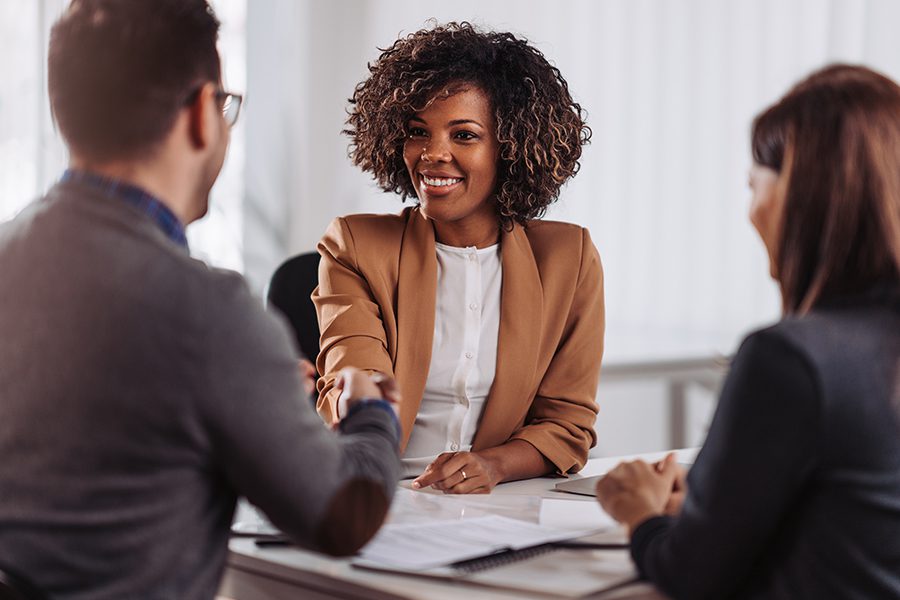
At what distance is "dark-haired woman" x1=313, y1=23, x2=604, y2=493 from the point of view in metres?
2.13

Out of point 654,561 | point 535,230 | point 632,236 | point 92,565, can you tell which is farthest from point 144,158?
point 632,236

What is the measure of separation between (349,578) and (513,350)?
0.91 metres

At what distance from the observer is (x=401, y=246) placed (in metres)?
2.24

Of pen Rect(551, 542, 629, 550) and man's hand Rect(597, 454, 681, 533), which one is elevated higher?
man's hand Rect(597, 454, 681, 533)

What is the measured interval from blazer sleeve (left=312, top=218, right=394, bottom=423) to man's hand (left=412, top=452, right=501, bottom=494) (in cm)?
25

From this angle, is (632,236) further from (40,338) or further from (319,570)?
(40,338)

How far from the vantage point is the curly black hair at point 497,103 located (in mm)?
2232

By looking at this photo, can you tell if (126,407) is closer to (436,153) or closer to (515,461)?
(515,461)

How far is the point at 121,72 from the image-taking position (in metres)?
1.18

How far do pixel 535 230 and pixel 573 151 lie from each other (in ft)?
0.76

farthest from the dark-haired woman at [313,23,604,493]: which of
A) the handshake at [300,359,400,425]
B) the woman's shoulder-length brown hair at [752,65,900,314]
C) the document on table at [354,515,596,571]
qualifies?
the woman's shoulder-length brown hair at [752,65,900,314]

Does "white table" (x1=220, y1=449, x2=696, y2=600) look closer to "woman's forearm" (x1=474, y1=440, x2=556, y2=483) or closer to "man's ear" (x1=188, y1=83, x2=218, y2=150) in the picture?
"woman's forearm" (x1=474, y1=440, x2=556, y2=483)

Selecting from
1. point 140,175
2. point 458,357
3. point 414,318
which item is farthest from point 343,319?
point 140,175

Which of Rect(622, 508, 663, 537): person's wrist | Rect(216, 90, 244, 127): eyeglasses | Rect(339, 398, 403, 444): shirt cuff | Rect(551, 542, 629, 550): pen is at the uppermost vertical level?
Rect(216, 90, 244, 127): eyeglasses
